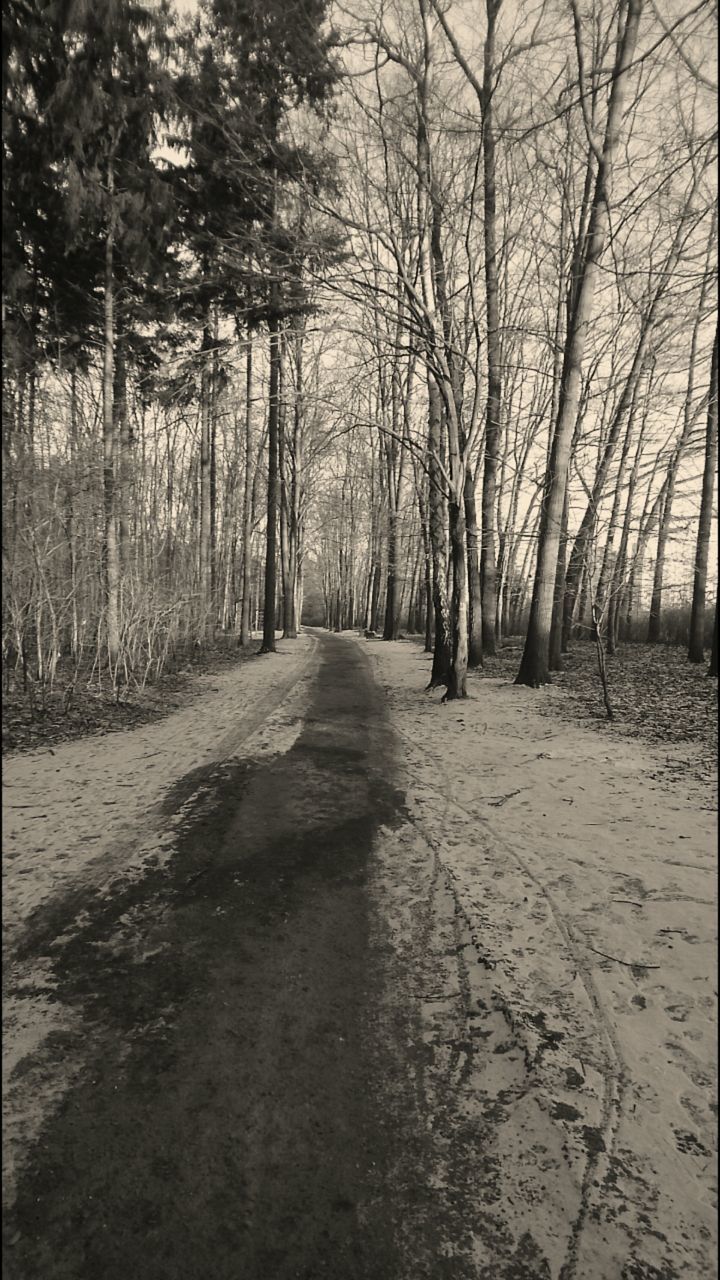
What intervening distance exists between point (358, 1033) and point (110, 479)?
8410 mm

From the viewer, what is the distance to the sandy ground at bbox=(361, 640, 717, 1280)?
5.43 ft

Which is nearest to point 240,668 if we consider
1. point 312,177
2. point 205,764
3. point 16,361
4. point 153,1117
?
point 205,764

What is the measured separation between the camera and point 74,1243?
1476 mm

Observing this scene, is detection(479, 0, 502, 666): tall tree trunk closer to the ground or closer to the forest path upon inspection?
the ground

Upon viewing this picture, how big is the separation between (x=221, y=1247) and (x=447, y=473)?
923 cm

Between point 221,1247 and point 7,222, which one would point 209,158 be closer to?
point 7,222

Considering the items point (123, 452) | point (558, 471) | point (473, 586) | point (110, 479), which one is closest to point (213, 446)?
point (123, 452)

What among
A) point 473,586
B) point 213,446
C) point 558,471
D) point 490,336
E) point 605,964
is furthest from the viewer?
point 213,446

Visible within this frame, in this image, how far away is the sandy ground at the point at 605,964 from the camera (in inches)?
65.1

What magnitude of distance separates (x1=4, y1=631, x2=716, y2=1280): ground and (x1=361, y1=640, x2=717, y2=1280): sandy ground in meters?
0.01

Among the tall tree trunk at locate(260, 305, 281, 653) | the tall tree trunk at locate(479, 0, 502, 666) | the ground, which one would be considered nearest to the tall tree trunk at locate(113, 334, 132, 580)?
the tall tree trunk at locate(260, 305, 281, 653)

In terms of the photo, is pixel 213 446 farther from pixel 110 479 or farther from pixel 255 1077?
pixel 255 1077

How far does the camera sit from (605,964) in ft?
8.99

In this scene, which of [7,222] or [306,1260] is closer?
[306,1260]
